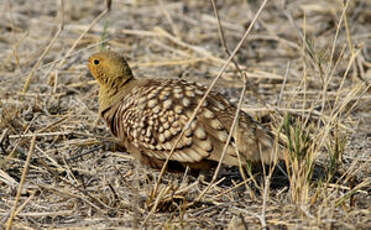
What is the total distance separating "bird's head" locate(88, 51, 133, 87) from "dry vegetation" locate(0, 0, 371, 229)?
0.13 meters

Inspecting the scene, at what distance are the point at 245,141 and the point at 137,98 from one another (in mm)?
781

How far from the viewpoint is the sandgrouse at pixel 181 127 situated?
3.21 metres

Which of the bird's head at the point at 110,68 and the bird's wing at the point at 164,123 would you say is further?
the bird's head at the point at 110,68

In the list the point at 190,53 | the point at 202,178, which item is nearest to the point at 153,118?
the point at 202,178

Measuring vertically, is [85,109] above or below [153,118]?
below

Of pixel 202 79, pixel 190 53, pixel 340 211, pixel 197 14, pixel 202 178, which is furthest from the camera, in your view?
pixel 197 14

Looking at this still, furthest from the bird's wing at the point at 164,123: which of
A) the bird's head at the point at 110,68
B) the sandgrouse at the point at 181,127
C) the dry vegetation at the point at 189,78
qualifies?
the bird's head at the point at 110,68

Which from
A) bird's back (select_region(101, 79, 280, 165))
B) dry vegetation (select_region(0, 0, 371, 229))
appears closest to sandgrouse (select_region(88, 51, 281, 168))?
bird's back (select_region(101, 79, 280, 165))

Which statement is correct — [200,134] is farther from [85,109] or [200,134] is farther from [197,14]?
[197,14]

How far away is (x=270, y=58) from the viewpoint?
18.8ft

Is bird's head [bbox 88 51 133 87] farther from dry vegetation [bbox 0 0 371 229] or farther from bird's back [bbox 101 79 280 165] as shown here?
bird's back [bbox 101 79 280 165]

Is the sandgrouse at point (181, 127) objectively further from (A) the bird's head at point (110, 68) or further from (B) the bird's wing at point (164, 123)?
(A) the bird's head at point (110, 68)

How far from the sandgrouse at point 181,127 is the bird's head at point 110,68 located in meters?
0.22

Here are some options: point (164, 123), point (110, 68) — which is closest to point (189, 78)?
point (110, 68)
